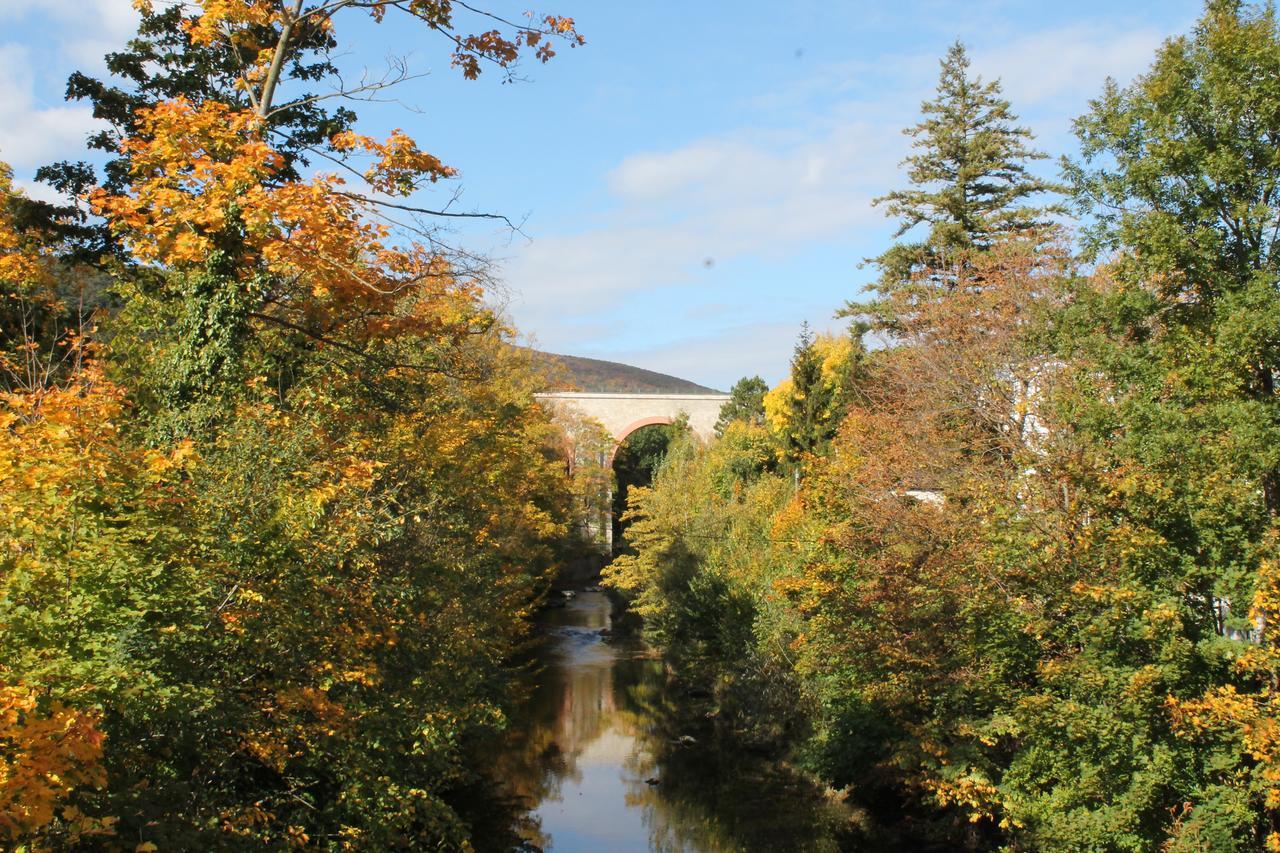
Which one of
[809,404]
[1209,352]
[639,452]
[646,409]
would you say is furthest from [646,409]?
[1209,352]

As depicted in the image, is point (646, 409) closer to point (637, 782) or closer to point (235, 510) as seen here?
point (637, 782)

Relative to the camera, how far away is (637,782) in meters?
21.7

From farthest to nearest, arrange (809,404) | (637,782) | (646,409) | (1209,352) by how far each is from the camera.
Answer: (646,409)
(809,404)
(637,782)
(1209,352)

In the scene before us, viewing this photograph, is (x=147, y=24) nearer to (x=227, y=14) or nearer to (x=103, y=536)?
(x=227, y=14)

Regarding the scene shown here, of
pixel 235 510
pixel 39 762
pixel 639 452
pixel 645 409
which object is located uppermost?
pixel 645 409

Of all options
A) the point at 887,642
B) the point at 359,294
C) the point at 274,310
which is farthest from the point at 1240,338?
the point at 274,310

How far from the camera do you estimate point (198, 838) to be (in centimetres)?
620

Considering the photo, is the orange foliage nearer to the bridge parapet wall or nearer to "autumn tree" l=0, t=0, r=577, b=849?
"autumn tree" l=0, t=0, r=577, b=849

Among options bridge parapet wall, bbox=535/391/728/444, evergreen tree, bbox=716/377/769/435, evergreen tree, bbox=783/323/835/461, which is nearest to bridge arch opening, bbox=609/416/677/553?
bridge parapet wall, bbox=535/391/728/444

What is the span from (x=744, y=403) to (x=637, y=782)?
1346 inches

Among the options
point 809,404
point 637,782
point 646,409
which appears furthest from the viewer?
point 646,409

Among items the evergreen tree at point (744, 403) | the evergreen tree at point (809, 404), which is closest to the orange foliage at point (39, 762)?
the evergreen tree at point (809, 404)

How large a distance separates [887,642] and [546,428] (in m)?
24.2

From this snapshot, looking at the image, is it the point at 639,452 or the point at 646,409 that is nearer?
the point at 646,409
